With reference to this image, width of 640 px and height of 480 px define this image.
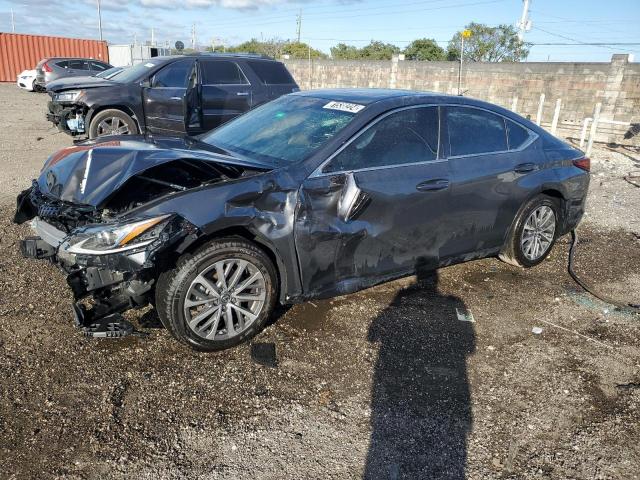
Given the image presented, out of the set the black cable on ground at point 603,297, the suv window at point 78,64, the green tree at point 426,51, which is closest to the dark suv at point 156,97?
the black cable on ground at point 603,297

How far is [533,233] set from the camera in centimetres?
505

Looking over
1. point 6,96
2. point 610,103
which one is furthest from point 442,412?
point 6,96

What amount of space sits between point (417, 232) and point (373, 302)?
0.74m

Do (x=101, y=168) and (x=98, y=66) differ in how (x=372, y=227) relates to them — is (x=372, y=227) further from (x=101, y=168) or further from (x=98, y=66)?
(x=98, y=66)

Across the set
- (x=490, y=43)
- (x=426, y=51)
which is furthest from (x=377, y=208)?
(x=426, y=51)

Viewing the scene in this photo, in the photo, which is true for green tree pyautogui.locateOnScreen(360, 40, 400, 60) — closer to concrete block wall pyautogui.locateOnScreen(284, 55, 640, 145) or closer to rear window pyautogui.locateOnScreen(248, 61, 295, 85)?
concrete block wall pyautogui.locateOnScreen(284, 55, 640, 145)

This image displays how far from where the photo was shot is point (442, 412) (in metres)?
3.02

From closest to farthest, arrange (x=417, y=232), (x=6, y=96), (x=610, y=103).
Answer: (x=417, y=232) → (x=610, y=103) → (x=6, y=96)

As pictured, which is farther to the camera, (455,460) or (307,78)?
(307,78)

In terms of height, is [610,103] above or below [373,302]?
above

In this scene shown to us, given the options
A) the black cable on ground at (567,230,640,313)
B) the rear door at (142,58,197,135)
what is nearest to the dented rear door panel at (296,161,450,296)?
the black cable on ground at (567,230,640,313)

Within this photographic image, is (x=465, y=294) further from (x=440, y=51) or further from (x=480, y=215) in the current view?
(x=440, y=51)

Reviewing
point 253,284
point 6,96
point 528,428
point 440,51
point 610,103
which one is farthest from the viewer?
point 440,51

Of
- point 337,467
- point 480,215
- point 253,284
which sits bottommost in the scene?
point 337,467
